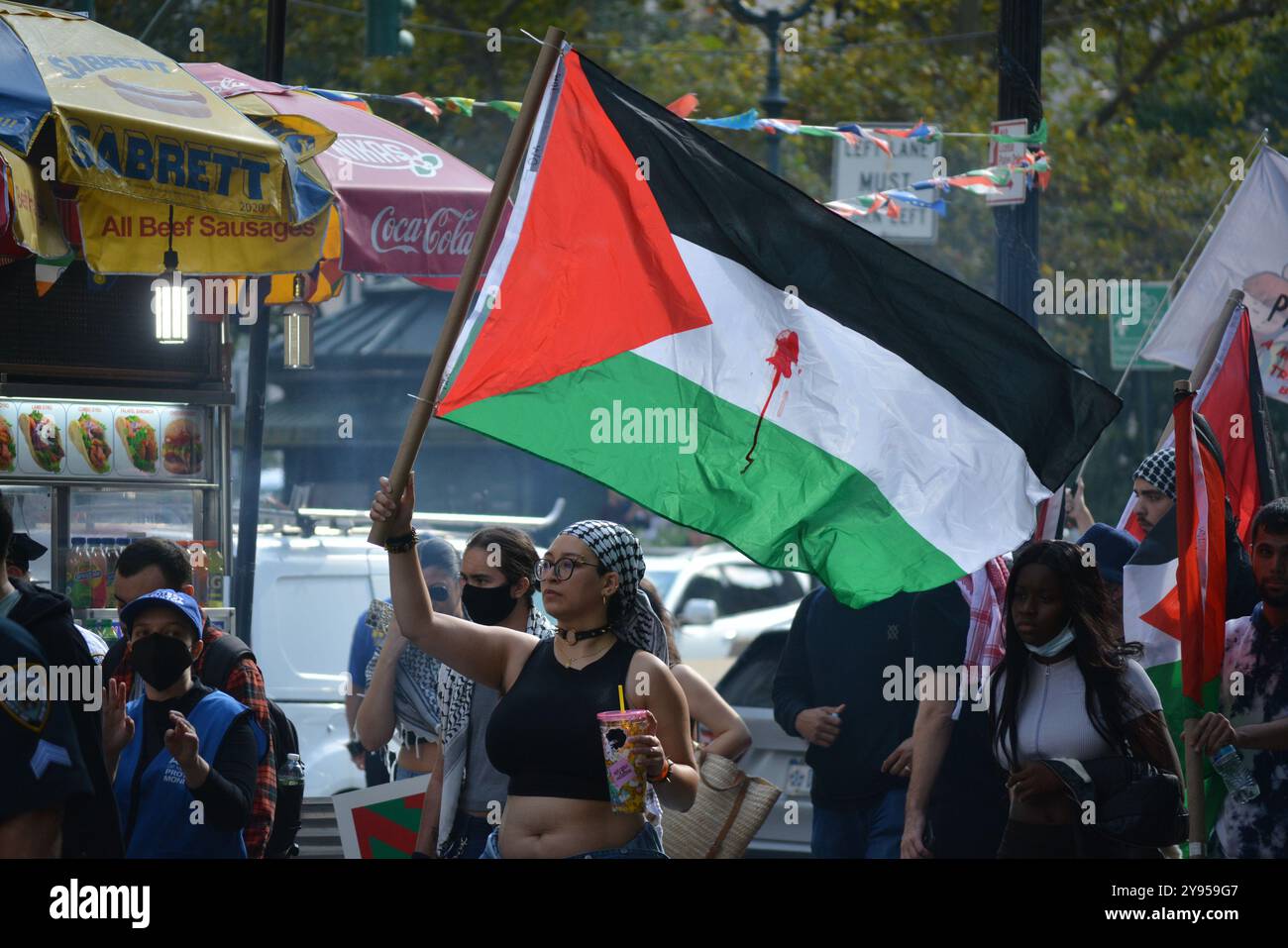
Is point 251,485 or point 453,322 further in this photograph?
point 251,485

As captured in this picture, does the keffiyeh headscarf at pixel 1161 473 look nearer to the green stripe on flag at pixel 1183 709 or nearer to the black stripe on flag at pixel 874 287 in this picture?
the green stripe on flag at pixel 1183 709

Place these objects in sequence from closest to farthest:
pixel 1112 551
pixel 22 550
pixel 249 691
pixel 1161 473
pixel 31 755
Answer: pixel 31 755, pixel 249 691, pixel 22 550, pixel 1112 551, pixel 1161 473

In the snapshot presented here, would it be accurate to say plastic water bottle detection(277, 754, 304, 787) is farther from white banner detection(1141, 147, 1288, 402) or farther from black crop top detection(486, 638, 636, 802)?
white banner detection(1141, 147, 1288, 402)

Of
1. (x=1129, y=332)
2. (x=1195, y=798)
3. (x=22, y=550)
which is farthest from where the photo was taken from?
(x=1129, y=332)

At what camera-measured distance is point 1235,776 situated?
253 inches

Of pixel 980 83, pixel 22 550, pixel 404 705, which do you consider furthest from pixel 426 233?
pixel 980 83

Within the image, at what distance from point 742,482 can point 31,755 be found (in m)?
2.25

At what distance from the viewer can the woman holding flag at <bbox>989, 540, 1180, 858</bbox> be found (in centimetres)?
569

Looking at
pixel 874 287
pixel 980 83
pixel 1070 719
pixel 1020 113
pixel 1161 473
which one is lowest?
pixel 1070 719

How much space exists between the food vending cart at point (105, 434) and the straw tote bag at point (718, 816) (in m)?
3.11

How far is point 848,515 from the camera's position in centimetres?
587

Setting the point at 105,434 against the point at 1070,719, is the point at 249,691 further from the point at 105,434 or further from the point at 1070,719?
the point at 105,434
